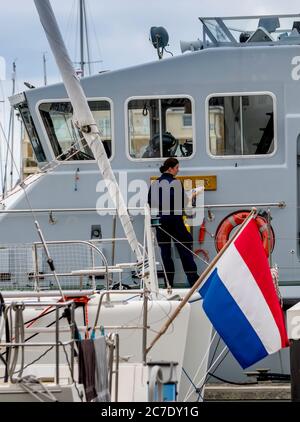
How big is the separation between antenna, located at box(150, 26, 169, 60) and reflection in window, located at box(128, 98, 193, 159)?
84 cm

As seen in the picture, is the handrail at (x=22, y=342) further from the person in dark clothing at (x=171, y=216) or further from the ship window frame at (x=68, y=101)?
the ship window frame at (x=68, y=101)

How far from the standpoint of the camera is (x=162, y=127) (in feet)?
41.1

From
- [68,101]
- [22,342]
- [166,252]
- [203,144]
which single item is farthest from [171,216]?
[22,342]

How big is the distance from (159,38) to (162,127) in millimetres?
1309

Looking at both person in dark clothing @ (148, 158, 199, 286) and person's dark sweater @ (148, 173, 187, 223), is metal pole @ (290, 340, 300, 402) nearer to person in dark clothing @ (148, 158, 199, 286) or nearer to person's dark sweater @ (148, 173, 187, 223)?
person in dark clothing @ (148, 158, 199, 286)

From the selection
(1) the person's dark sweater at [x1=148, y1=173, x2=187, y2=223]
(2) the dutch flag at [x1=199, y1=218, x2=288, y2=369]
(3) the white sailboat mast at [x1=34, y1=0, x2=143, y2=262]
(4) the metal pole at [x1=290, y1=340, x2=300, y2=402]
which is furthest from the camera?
(1) the person's dark sweater at [x1=148, y1=173, x2=187, y2=223]

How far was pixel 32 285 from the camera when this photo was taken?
1129 cm

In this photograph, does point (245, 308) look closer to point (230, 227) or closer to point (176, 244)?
point (176, 244)

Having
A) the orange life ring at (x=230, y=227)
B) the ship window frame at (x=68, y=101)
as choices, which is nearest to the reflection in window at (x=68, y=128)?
the ship window frame at (x=68, y=101)

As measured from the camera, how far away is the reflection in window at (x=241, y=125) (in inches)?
494

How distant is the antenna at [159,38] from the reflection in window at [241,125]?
42.0 inches

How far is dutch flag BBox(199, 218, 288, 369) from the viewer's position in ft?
29.0

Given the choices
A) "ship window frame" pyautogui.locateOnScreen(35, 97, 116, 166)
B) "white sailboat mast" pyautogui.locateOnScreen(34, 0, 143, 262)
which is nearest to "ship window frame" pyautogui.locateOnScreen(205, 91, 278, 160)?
"ship window frame" pyautogui.locateOnScreen(35, 97, 116, 166)
